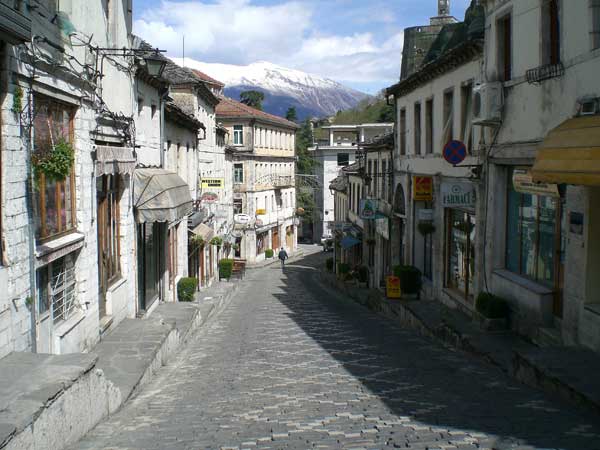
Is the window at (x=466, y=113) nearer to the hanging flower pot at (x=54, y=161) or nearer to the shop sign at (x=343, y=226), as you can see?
the hanging flower pot at (x=54, y=161)

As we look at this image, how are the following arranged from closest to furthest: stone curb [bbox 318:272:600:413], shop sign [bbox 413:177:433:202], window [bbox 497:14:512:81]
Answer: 1. stone curb [bbox 318:272:600:413]
2. window [bbox 497:14:512:81]
3. shop sign [bbox 413:177:433:202]

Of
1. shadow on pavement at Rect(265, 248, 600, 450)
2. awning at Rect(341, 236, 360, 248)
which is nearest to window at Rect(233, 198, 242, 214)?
awning at Rect(341, 236, 360, 248)

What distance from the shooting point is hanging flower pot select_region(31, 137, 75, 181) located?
8633 millimetres

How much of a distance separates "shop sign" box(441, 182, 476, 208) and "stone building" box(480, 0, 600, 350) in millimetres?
1285

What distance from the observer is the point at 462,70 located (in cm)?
1745

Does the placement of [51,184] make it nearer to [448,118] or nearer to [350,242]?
[448,118]

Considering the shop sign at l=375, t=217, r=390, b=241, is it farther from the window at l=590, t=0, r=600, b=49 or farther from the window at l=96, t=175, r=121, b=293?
the window at l=590, t=0, r=600, b=49

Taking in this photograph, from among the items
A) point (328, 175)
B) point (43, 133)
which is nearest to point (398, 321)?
point (43, 133)

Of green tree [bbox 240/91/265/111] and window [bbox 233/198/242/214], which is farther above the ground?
green tree [bbox 240/91/265/111]

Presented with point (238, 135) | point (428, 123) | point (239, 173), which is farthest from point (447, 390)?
point (238, 135)

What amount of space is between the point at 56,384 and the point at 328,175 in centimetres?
6626

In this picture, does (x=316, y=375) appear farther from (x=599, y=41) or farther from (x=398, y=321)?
(x=398, y=321)

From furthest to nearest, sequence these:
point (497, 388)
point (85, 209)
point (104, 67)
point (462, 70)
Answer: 1. point (462, 70)
2. point (104, 67)
3. point (85, 209)
4. point (497, 388)

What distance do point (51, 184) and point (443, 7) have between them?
22592mm
